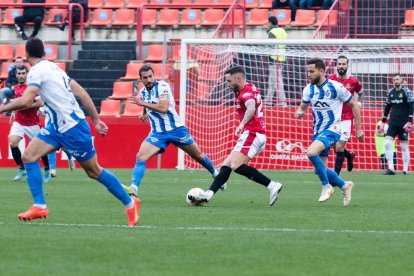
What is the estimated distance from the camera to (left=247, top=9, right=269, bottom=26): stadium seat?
2983 cm

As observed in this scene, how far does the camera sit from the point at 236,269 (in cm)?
811

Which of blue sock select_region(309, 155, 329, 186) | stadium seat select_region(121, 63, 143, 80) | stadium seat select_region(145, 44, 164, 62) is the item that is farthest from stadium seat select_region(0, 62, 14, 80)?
blue sock select_region(309, 155, 329, 186)

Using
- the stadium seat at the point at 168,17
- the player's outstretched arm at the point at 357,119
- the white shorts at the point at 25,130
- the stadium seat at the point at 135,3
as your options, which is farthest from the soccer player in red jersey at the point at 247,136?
the stadium seat at the point at 135,3

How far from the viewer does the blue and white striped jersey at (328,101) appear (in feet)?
49.3

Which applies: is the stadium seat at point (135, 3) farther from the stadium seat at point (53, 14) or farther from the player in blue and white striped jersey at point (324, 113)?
the player in blue and white striped jersey at point (324, 113)

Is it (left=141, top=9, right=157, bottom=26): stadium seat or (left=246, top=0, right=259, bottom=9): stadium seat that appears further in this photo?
(left=141, top=9, right=157, bottom=26): stadium seat

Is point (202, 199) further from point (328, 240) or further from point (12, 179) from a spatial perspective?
point (12, 179)

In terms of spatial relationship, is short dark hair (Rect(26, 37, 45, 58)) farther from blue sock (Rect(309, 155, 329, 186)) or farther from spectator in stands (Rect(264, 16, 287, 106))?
spectator in stands (Rect(264, 16, 287, 106))

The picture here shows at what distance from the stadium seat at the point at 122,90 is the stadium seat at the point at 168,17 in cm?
286

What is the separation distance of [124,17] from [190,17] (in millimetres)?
1879

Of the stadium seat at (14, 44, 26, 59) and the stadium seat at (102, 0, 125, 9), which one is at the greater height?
the stadium seat at (102, 0, 125, 9)

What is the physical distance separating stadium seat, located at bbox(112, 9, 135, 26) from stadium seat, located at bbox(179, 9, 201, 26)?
1401 millimetres

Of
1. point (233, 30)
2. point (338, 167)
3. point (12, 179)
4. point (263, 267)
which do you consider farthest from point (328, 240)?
point (233, 30)

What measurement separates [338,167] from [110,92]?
444 inches
